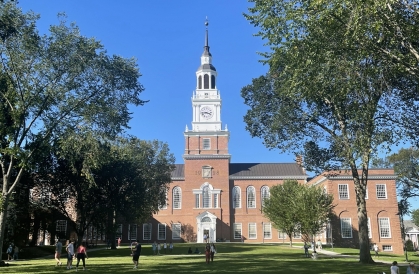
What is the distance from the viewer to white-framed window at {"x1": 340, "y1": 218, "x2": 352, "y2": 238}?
5350 cm

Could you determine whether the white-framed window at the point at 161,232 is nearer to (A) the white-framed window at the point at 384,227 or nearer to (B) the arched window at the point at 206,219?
(B) the arched window at the point at 206,219

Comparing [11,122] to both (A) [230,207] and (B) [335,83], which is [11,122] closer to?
(B) [335,83]

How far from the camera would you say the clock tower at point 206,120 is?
2467 inches

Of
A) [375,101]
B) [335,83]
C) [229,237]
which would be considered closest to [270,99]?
[375,101]

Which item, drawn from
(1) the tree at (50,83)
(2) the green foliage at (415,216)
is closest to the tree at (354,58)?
(1) the tree at (50,83)

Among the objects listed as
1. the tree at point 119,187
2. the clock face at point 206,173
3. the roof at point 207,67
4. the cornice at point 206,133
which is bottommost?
the tree at point 119,187

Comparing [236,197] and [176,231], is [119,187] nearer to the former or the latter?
[176,231]

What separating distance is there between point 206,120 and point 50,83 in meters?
42.0

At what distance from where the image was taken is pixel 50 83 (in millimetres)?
22688

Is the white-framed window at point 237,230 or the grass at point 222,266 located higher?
the white-framed window at point 237,230

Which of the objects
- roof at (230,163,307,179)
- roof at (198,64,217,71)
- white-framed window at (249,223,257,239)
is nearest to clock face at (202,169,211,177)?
roof at (230,163,307,179)

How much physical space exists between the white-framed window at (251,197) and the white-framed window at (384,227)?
59.3 feet

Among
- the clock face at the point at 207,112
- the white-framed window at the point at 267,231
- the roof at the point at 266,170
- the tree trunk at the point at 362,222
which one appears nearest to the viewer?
the tree trunk at the point at 362,222

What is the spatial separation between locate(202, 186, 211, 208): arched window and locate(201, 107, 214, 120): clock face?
1091 centimetres
